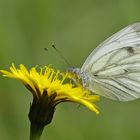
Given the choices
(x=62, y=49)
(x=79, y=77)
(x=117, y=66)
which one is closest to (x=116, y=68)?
(x=117, y=66)

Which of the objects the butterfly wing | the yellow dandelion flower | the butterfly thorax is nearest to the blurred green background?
the butterfly wing

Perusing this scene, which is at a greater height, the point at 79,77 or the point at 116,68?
the point at 79,77

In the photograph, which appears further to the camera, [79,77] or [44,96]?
[79,77]

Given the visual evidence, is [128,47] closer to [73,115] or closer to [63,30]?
[73,115]

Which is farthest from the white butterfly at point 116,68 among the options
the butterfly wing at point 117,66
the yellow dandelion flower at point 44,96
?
the yellow dandelion flower at point 44,96

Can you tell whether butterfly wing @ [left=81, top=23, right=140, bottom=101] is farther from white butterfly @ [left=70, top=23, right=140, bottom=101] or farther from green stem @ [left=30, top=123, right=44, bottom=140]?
green stem @ [left=30, top=123, right=44, bottom=140]

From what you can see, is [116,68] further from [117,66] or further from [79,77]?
[79,77]

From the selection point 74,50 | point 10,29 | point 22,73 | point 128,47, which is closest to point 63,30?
point 74,50

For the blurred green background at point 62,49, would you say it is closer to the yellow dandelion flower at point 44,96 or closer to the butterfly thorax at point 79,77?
the butterfly thorax at point 79,77
